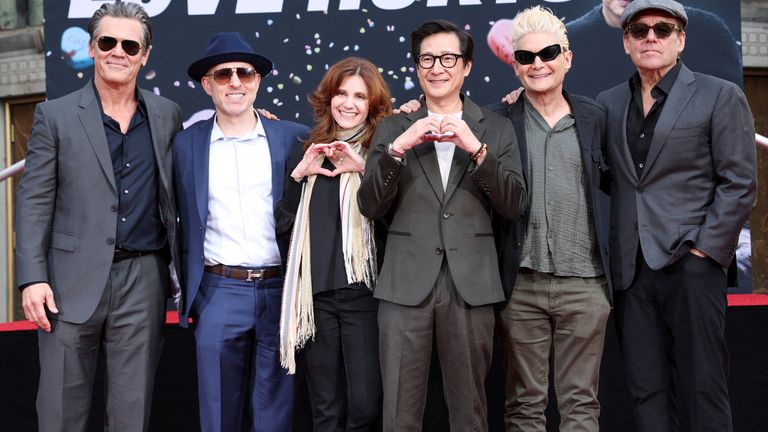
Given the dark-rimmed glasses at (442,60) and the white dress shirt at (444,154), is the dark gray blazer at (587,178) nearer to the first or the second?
the white dress shirt at (444,154)

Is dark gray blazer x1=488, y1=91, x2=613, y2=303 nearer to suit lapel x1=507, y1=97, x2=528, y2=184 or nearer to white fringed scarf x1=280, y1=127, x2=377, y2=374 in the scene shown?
suit lapel x1=507, y1=97, x2=528, y2=184

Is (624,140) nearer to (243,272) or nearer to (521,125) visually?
(521,125)

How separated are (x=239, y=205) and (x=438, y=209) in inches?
32.3

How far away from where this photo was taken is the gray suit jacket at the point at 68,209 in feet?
10.4

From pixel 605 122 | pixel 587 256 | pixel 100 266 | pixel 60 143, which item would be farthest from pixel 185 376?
pixel 605 122

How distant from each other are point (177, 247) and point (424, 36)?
50.2 inches

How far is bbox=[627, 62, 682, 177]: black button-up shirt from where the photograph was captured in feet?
10.6

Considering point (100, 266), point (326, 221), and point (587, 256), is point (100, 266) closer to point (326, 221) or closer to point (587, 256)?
point (326, 221)

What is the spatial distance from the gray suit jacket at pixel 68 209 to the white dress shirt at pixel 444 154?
48.8 inches

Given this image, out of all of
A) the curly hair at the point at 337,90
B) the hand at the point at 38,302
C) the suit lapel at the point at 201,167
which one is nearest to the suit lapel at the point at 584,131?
the curly hair at the point at 337,90

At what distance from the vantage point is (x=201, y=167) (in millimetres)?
3330

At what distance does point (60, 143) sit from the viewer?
3.22 meters

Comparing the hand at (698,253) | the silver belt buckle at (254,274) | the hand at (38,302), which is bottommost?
the hand at (38,302)

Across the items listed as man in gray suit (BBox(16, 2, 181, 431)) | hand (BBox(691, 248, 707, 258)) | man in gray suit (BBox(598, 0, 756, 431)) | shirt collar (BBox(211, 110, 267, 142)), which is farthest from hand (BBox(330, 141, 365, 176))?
hand (BBox(691, 248, 707, 258))
